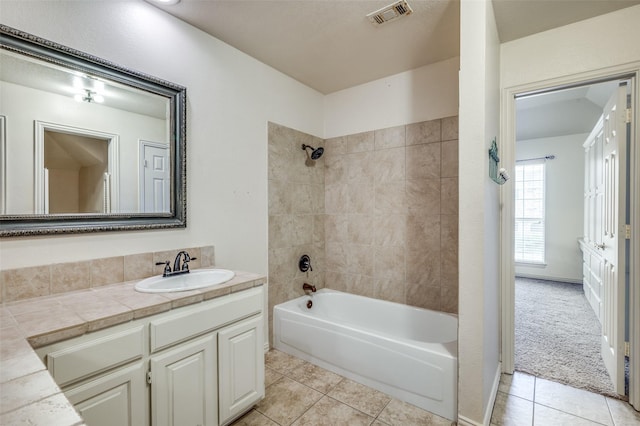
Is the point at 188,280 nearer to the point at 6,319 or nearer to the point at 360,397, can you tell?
the point at 6,319

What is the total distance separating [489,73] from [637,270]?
5.10ft

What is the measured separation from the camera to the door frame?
1.86 meters

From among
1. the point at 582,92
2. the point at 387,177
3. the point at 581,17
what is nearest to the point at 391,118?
the point at 387,177

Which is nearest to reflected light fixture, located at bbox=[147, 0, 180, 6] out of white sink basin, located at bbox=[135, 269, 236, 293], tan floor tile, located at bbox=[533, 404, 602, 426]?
white sink basin, located at bbox=[135, 269, 236, 293]

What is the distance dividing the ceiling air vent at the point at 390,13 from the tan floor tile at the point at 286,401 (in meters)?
2.56

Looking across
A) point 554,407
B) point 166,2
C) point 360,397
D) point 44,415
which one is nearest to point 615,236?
point 554,407

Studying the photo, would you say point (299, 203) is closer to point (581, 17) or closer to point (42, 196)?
point (42, 196)

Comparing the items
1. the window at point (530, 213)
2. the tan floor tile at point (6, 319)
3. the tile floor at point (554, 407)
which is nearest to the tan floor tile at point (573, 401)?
the tile floor at point (554, 407)

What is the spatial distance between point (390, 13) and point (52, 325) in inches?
93.0

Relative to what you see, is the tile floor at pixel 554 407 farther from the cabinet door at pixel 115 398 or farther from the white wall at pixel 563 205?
the white wall at pixel 563 205

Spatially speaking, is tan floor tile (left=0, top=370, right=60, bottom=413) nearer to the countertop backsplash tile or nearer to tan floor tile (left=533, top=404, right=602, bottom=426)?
the countertop backsplash tile

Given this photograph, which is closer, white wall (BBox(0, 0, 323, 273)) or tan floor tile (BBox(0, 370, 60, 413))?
tan floor tile (BBox(0, 370, 60, 413))

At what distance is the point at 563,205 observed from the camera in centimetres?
501

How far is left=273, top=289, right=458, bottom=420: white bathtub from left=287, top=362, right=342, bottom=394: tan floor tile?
50 millimetres
